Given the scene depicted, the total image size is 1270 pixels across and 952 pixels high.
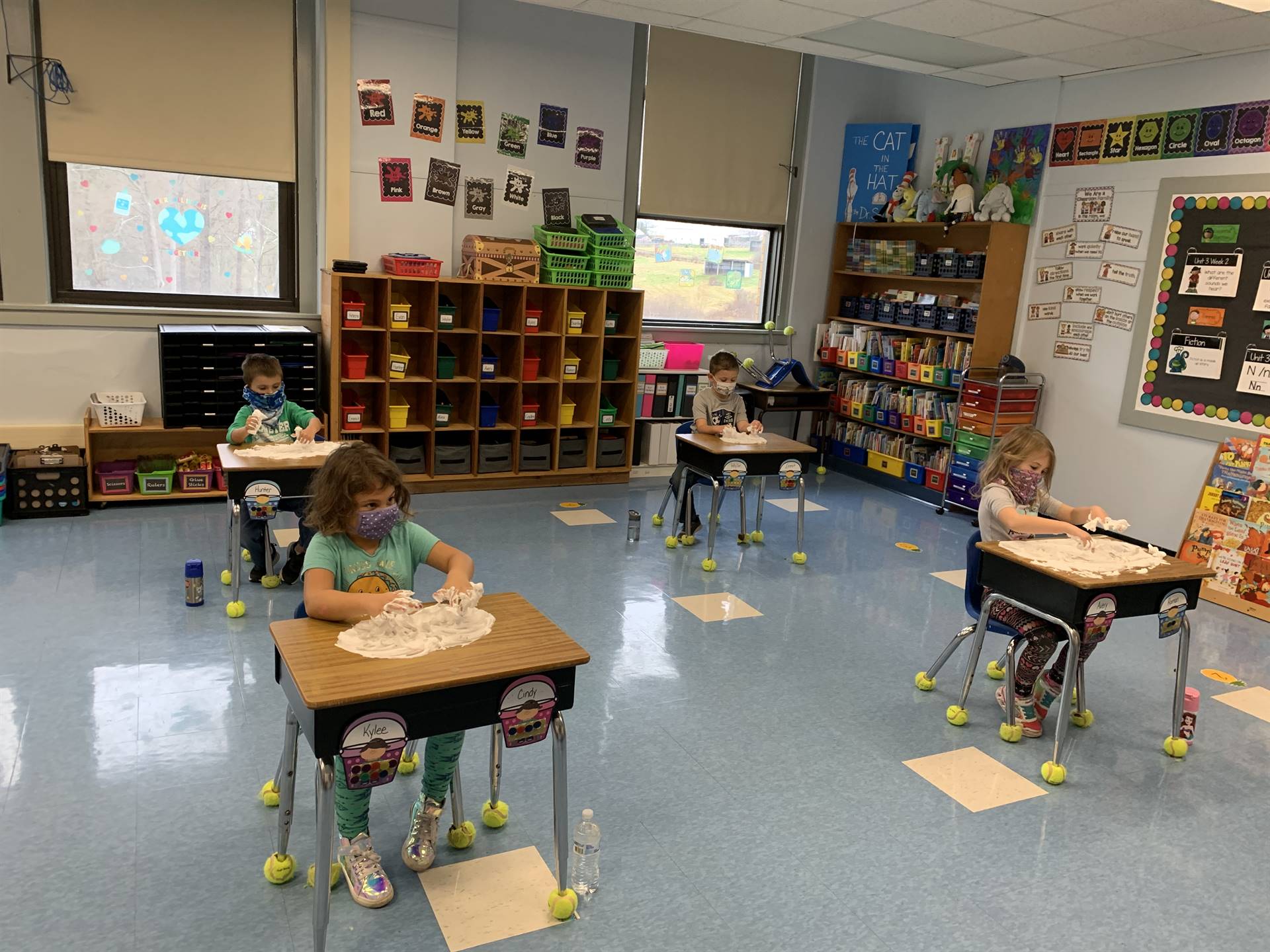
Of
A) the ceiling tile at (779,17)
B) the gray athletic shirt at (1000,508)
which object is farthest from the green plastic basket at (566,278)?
the gray athletic shirt at (1000,508)

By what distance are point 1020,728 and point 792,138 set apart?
242 inches

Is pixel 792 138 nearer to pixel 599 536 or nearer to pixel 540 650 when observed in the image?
pixel 599 536

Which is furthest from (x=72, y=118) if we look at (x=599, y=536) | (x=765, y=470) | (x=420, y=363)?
(x=765, y=470)

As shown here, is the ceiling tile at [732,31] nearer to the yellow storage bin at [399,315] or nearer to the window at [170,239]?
the yellow storage bin at [399,315]

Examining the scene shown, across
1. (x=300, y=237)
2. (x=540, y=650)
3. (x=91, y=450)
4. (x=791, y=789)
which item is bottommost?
(x=791, y=789)

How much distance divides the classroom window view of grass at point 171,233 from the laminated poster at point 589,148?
7.55 feet

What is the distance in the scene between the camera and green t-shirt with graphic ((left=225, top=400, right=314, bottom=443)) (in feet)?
15.8

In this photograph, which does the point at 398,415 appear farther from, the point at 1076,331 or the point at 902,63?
the point at 1076,331

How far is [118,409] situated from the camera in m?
6.08

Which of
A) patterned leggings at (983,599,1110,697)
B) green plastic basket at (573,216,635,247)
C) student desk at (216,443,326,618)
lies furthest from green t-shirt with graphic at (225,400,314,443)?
patterned leggings at (983,599,1110,697)

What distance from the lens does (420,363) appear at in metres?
7.01

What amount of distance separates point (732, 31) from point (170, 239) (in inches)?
160

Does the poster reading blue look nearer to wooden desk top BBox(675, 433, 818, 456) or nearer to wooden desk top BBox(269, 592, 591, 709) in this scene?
wooden desk top BBox(675, 433, 818, 456)

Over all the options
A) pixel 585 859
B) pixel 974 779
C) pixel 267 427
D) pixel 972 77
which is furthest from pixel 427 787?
pixel 972 77
